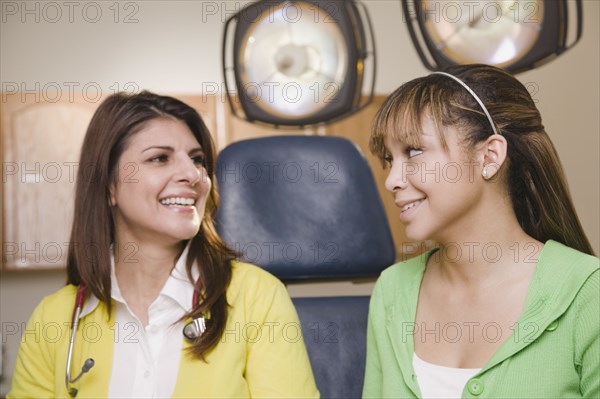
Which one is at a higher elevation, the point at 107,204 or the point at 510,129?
the point at 510,129

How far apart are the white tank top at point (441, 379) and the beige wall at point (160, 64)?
6.46ft

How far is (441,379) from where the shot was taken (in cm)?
134

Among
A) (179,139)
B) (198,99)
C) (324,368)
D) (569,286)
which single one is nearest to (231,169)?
(179,139)

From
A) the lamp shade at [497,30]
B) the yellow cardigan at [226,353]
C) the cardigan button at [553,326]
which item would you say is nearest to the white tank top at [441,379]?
the cardigan button at [553,326]

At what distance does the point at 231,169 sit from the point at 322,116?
0.45 metres

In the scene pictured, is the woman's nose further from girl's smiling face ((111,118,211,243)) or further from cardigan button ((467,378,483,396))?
cardigan button ((467,378,483,396))

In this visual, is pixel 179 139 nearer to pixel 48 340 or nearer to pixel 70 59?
pixel 48 340

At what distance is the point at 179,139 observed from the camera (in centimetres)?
166

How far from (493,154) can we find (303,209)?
608mm

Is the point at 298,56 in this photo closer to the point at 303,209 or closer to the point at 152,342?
the point at 303,209

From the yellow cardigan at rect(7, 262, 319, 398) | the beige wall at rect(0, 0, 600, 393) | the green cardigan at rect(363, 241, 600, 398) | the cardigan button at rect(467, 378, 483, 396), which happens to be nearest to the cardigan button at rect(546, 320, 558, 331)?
the green cardigan at rect(363, 241, 600, 398)

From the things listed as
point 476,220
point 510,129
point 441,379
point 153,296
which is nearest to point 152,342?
point 153,296

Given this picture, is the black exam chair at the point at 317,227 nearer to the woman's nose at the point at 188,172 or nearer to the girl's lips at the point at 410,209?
the woman's nose at the point at 188,172

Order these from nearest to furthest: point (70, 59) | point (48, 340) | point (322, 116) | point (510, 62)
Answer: point (48, 340) → point (510, 62) → point (322, 116) → point (70, 59)
